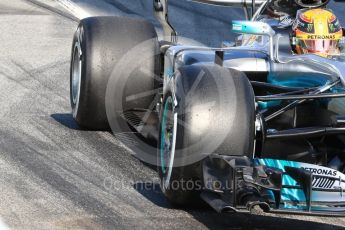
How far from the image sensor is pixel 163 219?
20.4 ft

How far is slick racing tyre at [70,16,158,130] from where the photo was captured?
8.21 m

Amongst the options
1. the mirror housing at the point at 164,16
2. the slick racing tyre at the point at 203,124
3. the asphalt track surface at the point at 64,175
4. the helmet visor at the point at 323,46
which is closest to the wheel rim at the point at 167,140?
the slick racing tyre at the point at 203,124

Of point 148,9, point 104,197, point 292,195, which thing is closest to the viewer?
point 292,195

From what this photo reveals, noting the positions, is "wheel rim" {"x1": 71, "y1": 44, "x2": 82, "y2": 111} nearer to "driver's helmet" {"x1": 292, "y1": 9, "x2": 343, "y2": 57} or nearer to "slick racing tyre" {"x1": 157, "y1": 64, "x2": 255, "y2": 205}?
"driver's helmet" {"x1": 292, "y1": 9, "x2": 343, "y2": 57}

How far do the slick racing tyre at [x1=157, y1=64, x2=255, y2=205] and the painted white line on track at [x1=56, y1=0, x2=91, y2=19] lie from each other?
360 inches

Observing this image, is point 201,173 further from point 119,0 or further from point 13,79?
point 119,0

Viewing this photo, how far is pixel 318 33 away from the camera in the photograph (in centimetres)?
748

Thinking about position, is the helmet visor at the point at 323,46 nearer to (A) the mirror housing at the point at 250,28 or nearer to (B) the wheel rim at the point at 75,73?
(A) the mirror housing at the point at 250,28

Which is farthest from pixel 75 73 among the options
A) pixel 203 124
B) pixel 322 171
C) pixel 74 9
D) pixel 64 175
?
pixel 74 9

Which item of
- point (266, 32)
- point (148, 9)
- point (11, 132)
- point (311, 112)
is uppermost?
point (266, 32)

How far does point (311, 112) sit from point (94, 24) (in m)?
2.34

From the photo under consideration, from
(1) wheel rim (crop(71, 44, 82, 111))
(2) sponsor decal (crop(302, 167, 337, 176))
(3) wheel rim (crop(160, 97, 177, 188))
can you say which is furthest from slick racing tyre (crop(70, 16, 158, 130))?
(2) sponsor decal (crop(302, 167, 337, 176))

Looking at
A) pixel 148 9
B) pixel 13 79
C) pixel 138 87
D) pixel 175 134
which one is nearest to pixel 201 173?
pixel 175 134

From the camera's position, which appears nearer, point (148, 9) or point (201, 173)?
point (201, 173)
